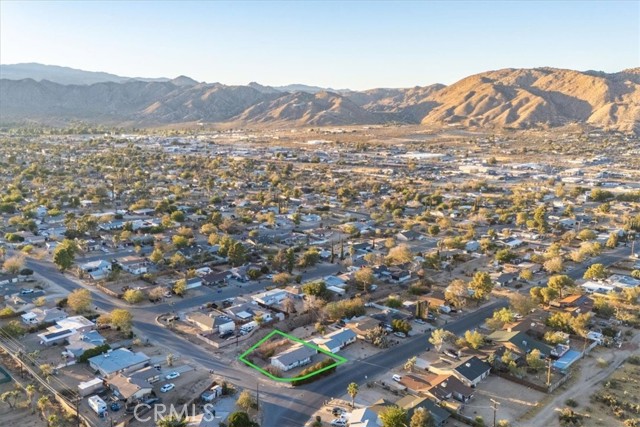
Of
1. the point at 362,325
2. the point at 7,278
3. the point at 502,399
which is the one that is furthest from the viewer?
the point at 7,278

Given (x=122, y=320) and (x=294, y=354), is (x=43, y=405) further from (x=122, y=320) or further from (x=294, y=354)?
(x=294, y=354)

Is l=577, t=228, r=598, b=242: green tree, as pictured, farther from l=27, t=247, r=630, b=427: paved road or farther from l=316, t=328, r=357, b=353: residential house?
l=316, t=328, r=357, b=353: residential house

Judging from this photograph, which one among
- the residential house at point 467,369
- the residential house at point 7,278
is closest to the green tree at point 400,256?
the residential house at point 467,369

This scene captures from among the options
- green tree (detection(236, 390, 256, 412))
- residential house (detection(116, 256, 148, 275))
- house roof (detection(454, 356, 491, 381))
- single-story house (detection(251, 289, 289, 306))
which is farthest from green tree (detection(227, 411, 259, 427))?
residential house (detection(116, 256, 148, 275))

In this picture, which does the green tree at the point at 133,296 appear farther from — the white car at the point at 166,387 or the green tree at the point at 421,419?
the green tree at the point at 421,419

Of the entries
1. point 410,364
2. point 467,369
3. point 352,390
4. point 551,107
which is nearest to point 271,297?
point 410,364
